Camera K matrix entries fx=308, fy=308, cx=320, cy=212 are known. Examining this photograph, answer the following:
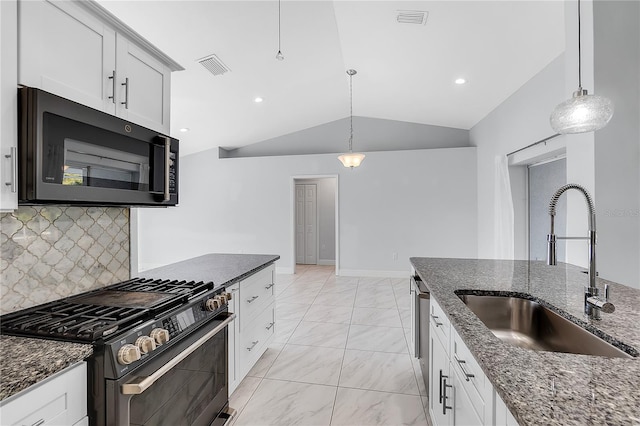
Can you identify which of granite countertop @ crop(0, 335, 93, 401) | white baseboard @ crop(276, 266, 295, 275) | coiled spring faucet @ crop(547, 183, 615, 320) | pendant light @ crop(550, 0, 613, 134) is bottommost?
white baseboard @ crop(276, 266, 295, 275)

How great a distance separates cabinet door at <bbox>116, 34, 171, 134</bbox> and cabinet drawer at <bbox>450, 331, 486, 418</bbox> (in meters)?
1.84

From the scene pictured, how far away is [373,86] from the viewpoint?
4.73 meters

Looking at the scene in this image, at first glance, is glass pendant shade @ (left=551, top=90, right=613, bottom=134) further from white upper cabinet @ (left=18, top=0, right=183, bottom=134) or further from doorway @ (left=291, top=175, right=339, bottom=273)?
doorway @ (left=291, top=175, right=339, bottom=273)

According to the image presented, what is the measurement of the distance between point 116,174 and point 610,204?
3070 millimetres

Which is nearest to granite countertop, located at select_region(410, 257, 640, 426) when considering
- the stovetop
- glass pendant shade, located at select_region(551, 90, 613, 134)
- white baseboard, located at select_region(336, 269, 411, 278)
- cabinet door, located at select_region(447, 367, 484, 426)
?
cabinet door, located at select_region(447, 367, 484, 426)

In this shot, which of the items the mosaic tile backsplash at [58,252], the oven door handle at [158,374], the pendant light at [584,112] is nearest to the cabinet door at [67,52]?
the mosaic tile backsplash at [58,252]

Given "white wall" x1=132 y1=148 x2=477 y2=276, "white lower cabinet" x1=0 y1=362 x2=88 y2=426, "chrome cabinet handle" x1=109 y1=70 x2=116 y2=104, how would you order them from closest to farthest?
"white lower cabinet" x1=0 y1=362 x2=88 y2=426 → "chrome cabinet handle" x1=109 y1=70 x2=116 y2=104 → "white wall" x1=132 y1=148 x2=477 y2=276

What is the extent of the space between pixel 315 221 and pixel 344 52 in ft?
14.5

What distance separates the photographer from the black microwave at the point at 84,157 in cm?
106

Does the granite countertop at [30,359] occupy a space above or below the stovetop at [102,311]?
below

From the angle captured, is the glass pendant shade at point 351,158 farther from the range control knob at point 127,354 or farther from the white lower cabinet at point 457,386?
the range control knob at point 127,354

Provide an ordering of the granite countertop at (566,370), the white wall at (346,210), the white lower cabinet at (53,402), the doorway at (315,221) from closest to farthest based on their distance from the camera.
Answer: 1. the granite countertop at (566,370)
2. the white lower cabinet at (53,402)
3. the white wall at (346,210)
4. the doorway at (315,221)

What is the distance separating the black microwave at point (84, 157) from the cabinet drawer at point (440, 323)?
1.59 meters

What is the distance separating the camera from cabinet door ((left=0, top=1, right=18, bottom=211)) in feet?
3.30
